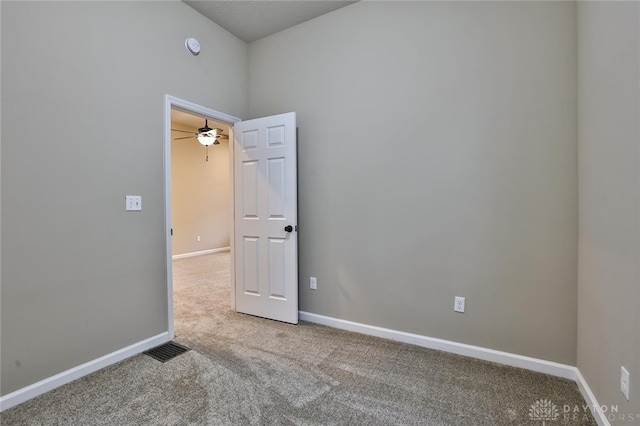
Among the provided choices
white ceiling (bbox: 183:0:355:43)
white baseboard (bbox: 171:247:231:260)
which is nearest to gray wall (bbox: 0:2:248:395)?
white ceiling (bbox: 183:0:355:43)

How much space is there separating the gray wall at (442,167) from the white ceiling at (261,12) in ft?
0.36

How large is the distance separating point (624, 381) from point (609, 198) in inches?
33.1

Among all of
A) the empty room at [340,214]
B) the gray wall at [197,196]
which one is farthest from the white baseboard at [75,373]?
the gray wall at [197,196]

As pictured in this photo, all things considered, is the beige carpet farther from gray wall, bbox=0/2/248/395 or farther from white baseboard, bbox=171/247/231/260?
white baseboard, bbox=171/247/231/260

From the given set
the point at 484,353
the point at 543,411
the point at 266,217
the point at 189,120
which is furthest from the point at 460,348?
the point at 189,120

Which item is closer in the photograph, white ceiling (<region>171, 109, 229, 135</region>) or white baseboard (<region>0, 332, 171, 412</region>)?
white baseboard (<region>0, 332, 171, 412</region>)

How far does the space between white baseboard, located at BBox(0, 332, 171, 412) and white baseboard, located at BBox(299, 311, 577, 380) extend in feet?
4.68

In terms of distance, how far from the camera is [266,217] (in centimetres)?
297

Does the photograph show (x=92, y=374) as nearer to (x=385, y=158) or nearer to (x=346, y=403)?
(x=346, y=403)

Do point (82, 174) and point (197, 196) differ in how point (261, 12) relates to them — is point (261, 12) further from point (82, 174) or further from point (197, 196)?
point (197, 196)

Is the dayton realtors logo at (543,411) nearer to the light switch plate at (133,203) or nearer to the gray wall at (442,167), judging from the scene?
the gray wall at (442,167)

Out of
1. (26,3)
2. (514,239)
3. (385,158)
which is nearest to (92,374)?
(26,3)

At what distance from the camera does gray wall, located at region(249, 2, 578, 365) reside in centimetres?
198

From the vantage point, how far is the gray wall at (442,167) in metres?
1.98
